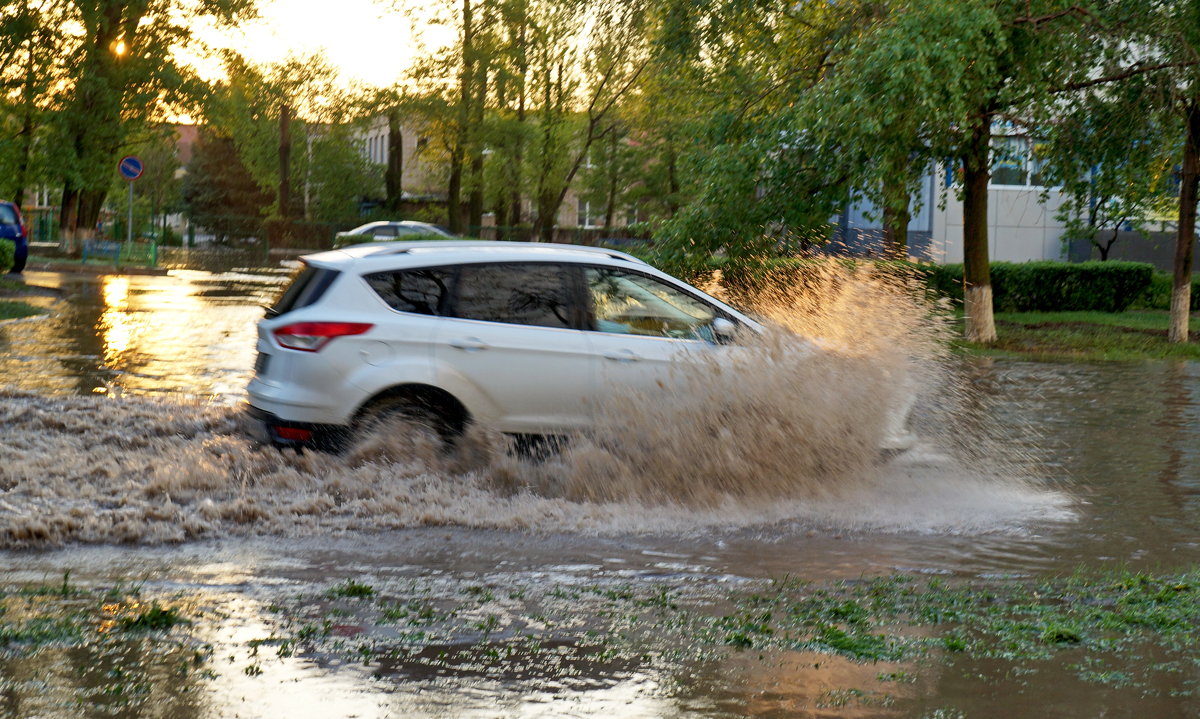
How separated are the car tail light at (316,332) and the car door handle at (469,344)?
550 mm

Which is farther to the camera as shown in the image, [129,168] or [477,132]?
[477,132]

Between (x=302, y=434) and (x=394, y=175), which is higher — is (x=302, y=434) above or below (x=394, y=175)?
below

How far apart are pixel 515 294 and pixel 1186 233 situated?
16450mm

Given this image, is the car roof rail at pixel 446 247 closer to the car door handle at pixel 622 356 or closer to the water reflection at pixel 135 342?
the car door handle at pixel 622 356

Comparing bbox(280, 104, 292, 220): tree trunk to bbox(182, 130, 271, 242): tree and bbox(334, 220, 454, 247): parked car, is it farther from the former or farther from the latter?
bbox(334, 220, 454, 247): parked car

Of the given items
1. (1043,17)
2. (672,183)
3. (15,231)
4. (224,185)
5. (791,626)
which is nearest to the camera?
(791,626)

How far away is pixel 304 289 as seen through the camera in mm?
8891

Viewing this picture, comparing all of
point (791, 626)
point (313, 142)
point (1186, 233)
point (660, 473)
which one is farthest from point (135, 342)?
point (313, 142)

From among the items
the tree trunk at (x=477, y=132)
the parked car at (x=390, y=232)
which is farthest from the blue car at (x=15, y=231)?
the tree trunk at (x=477, y=132)

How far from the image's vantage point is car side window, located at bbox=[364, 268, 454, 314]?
8695 millimetres

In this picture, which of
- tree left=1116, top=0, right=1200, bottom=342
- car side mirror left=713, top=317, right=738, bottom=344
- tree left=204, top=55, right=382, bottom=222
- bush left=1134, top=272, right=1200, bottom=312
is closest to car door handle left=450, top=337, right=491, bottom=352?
car side mirror left=713, top=317, right=738, bottom=344

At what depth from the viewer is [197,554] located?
22.3ft

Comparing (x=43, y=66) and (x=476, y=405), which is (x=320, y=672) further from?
(x=43, y=66)

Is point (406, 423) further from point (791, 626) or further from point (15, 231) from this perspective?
point (15, 231)
